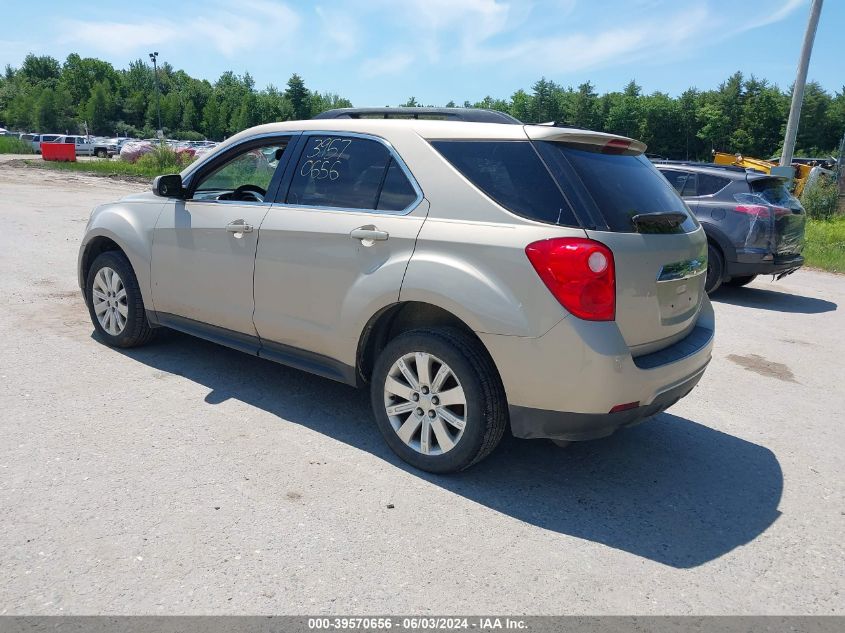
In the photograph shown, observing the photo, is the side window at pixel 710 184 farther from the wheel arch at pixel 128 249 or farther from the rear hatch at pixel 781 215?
the wheel arch at pixel 128 249

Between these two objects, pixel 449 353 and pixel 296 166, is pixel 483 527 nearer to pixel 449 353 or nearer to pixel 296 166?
pixel 449 353

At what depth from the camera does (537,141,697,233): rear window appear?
130 inches

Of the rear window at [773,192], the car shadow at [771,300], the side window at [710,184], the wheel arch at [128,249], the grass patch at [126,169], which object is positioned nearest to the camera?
the wheel arch at [128,249]

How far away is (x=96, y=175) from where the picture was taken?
29.3 meters

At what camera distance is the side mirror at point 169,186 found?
15.9 ft

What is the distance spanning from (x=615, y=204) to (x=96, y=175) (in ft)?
100

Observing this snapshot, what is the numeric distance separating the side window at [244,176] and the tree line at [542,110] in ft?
290

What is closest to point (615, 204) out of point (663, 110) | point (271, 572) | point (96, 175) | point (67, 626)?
point (271, 572)

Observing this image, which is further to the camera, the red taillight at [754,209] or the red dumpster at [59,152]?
the red dumpster at [59,152]

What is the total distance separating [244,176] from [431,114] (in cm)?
160

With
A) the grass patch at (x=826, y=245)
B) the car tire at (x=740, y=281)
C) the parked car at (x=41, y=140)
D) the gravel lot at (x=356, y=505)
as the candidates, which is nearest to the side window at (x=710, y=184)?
the car tire at (x=740, y=281)

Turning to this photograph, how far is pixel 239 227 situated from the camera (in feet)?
14.4

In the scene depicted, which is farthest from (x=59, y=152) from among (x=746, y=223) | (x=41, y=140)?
(x=746, y=223)

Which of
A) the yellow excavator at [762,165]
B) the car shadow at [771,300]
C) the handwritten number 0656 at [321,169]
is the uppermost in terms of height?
the yellow excavator at [762,165]
